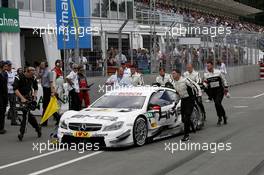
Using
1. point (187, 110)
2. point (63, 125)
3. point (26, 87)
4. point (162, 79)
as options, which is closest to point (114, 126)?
point (63, 125)

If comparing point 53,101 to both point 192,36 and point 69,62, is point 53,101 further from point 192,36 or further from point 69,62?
point 192,36

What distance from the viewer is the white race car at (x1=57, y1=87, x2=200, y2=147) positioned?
36.7ft

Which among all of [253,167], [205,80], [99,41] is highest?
[99,41]

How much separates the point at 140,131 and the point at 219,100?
431 cm

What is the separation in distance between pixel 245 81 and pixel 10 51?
1774 centimetres

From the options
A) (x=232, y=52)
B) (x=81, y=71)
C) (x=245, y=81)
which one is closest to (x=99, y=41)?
(x=81, y=71)

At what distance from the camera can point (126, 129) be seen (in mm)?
11250

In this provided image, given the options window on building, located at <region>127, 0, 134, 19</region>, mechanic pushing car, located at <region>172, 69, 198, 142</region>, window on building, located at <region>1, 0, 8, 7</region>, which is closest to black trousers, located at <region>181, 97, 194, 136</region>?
mechanic pushing car, located at <region>172, 69, 198, 142</region>

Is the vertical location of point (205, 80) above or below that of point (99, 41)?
below

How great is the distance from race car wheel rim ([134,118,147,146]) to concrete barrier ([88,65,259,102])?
9.08 m

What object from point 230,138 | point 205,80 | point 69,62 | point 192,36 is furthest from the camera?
point 192,36

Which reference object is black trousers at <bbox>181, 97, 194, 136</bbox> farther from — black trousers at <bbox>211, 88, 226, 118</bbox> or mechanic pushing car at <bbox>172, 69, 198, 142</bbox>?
black trousers at <bbox>211, 88, 226, 118</bbox>

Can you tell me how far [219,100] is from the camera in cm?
1537

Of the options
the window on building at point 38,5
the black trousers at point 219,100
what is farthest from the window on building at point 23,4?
the black trousers at point 219,100
